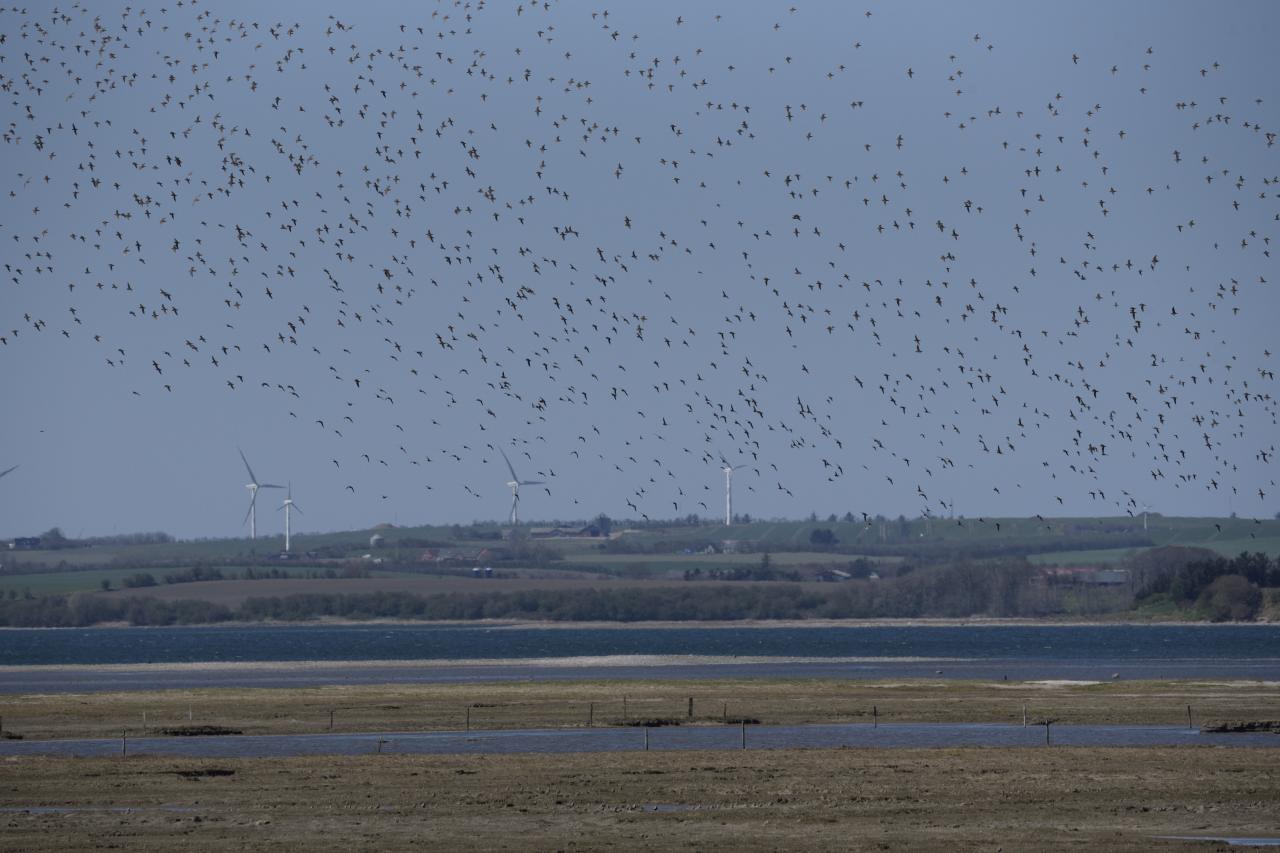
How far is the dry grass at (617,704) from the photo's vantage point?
3396 inches

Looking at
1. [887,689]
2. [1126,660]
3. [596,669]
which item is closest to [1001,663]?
[1126,660]

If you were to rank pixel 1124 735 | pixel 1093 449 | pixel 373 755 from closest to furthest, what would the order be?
pixel 373 755 → pixel 1124 735 → pixel 1093 449

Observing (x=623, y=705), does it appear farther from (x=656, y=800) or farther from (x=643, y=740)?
(x=656, y=800)

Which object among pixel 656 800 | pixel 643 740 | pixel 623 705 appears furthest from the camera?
pixel 623 705

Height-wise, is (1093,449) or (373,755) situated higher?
(1093,449)

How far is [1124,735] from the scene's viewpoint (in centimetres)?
7556

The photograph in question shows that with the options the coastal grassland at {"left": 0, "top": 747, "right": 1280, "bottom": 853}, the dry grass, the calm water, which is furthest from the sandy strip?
the coastal grassland at {"left": 0, "top": 747, "right": 1280, "bottom": 853}

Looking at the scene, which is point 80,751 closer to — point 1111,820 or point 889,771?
point 889,771

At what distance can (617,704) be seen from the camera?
98.4m

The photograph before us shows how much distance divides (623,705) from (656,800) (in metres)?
40.6

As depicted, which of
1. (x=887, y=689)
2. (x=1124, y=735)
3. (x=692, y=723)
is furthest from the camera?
(x=887, y=689)

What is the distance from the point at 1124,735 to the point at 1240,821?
84.4ft

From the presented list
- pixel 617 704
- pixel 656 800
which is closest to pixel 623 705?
pixel 617 704

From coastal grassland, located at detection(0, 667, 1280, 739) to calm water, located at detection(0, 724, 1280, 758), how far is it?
3.53m
